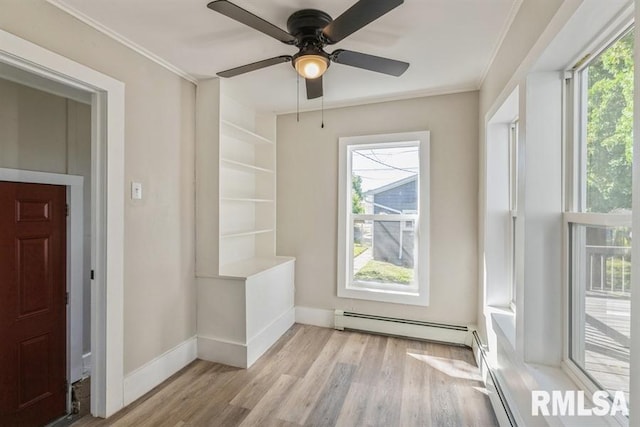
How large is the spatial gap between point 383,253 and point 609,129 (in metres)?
2.22

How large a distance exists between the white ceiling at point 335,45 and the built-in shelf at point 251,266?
5.77ft

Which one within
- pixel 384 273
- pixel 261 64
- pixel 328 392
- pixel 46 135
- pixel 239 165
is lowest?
pixel 328 392

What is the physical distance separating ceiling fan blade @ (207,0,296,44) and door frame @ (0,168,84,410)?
2283 millimetres

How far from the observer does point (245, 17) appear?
141cm

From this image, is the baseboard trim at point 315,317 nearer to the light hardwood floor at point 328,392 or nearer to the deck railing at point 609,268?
the light hardwood floor at point 328,392

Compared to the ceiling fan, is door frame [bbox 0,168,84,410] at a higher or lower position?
lower

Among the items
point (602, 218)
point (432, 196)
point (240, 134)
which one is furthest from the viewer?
point (240, 134)

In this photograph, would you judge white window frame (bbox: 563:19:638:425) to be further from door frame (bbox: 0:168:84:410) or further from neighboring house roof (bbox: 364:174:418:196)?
door frame (bbox: 0:168:84:410)

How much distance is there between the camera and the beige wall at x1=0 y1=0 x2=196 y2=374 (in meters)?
1.85

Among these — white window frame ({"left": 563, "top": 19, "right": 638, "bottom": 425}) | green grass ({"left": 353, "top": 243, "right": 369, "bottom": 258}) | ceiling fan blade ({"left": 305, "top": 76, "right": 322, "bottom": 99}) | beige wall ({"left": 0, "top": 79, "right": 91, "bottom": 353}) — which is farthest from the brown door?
white window frame ({"left": 563, "top": 19, "right": 638, "bottom": 425})

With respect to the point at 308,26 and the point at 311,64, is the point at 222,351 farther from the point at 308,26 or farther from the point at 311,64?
the point at 308,26

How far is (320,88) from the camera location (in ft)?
6.98

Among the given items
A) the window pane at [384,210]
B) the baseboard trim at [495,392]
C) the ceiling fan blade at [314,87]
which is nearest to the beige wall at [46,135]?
the ceiling fan blade at [314,87]

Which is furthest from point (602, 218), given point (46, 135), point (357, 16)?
point (46, 135)
